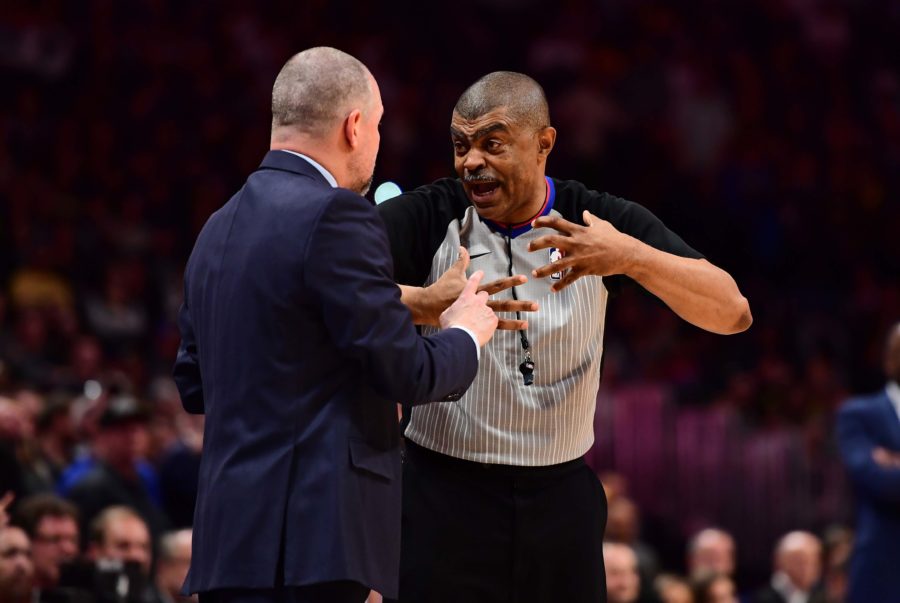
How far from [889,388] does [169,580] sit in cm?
Result: 330

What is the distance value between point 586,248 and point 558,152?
8316 millimetres

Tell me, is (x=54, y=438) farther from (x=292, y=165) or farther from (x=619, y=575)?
(x=292, y=165)

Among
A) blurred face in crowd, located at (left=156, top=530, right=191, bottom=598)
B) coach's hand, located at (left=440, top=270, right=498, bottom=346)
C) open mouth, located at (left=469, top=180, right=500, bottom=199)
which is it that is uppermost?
open mouth, located at (left=469, top=180, right=500, bottom=199)

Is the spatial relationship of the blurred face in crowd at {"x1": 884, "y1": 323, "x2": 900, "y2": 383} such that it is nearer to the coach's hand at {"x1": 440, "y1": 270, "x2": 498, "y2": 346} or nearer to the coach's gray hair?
the coach's hand at {"x1": 440, "y1": 270, "x2": 498, "y2": 346}

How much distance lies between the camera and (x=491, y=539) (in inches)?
144

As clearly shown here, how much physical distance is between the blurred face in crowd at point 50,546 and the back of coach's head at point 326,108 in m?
3.15

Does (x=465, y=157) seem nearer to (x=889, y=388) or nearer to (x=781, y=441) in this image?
(x=889, y=388)

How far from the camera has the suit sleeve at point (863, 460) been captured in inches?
225

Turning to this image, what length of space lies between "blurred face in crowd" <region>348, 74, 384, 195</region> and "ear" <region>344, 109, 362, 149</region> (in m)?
0.01

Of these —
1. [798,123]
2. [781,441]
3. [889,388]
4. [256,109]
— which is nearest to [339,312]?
[889,388]

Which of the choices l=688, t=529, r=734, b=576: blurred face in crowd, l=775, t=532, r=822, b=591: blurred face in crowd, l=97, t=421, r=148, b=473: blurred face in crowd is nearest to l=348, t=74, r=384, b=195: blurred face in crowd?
l=97, t=421, r=148, b=473: blurred face in crowd

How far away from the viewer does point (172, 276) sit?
34.0 feet

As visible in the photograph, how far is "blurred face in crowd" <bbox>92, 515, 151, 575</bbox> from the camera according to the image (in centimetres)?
598

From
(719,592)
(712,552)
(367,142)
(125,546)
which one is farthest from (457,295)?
(712,552)
